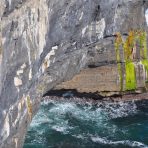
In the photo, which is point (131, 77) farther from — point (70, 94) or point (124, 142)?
point (124, 142)

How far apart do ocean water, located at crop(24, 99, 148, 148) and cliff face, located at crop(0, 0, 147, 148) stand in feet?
8.04

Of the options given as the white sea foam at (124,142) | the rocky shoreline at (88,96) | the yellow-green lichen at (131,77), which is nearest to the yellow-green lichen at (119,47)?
the yellow-green lichen at (131,77)

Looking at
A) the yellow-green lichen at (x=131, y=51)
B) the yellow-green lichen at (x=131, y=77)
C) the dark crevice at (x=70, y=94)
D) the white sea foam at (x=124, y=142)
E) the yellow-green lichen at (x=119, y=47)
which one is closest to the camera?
the white sea foam at (x=124, y=142)

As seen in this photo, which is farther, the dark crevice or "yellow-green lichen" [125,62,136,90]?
the dark crevice

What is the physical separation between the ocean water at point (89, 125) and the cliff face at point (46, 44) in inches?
96.5

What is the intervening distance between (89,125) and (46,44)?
8114 mm

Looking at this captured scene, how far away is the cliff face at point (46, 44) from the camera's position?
760 inches

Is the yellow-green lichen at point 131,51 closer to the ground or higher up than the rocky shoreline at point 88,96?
higher up

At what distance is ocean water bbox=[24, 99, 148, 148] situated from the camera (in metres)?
27.8

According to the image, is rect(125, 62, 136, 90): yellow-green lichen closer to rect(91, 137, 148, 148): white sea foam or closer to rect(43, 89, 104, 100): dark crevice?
rect(43, 89, 104, 100): dark crevice

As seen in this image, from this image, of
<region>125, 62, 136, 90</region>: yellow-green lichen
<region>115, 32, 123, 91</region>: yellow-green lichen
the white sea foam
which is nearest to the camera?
the white sea foam

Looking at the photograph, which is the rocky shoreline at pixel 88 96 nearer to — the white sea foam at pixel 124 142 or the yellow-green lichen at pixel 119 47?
the yellow-green lichen at pixel 119 47

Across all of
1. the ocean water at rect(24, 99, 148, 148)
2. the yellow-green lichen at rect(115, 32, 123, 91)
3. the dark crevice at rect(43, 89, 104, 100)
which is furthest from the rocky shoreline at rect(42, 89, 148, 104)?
the yellow-green lichen at rect(115, 32, 123, 91)

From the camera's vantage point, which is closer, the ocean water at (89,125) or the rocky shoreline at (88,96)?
the ocean water at (89,125)
